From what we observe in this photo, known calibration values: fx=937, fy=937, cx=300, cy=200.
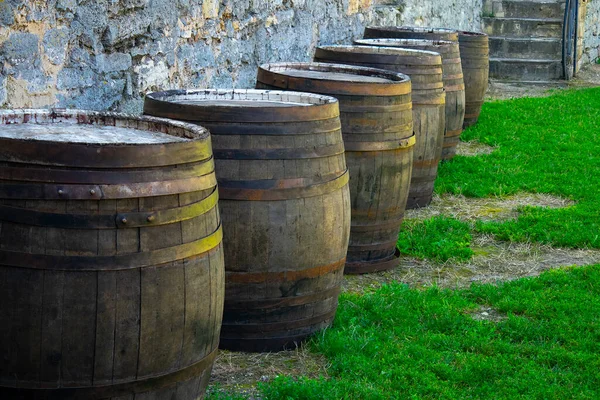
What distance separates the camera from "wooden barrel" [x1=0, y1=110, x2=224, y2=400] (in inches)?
109

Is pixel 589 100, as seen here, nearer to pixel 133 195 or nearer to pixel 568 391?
pixel 568 391

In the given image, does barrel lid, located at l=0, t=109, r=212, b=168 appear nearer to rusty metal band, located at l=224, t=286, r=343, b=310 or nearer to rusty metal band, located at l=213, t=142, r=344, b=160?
rusty metal band, located at l=213, t=142, r=344, b=160

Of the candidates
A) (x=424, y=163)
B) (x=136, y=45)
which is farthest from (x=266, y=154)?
(x=424, y=163)

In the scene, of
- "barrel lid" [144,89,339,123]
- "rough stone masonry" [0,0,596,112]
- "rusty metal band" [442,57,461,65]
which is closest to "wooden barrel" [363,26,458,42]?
"rough stone masonry" [0,0,596,112]

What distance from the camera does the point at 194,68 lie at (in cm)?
588

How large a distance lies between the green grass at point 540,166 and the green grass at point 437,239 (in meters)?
0.23

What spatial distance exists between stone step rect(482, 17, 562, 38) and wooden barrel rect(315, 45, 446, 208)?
26.6 feet

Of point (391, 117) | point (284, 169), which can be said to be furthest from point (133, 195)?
point (391, 117)

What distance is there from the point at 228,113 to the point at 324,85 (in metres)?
1.15

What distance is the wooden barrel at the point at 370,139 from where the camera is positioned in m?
4.89

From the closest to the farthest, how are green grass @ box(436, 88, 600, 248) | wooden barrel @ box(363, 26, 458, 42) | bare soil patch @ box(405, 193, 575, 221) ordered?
green grass @ box(436, 88, 600, 248) → bare soil patch @ box(405, 193, 575, 221) → wooden barrel @ box(363, 26, 458, 42)

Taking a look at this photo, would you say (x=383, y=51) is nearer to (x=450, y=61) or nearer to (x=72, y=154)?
(x=450, y=61)

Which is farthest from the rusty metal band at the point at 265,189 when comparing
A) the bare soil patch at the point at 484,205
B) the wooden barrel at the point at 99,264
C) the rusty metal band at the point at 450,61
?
the rusty metal band at the point at 450,61

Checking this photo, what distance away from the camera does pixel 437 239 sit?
20.2 ft
